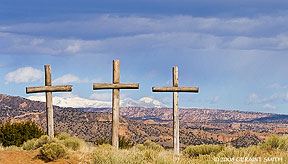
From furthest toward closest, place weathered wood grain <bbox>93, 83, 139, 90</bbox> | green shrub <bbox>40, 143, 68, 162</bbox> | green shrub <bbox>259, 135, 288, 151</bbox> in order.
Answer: weathered wood grain <bbox>93, 83, 139, 90</bbox> → green shrub <bbox>259, 135, 288, 151</bbox> → green shrub <bbox>40, 143, 68, 162</bbox>

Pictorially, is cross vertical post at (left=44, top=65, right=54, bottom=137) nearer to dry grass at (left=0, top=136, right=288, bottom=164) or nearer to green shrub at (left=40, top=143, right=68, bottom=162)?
dry grass at (left=0, top=136, right=288, bottom=164)

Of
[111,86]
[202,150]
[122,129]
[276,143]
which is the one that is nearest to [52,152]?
[111,86]

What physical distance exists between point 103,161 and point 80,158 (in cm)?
257

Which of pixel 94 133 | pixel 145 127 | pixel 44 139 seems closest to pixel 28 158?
pixel 44 139

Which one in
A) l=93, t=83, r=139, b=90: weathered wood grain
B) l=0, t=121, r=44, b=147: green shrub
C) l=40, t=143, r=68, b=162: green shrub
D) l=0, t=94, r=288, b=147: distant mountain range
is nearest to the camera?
l=40, t=143, r=68, b=162: green shrub

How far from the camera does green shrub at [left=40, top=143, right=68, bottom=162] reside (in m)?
14.3

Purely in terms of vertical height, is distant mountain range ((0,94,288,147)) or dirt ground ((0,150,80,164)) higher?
dirt ground ((0,150,80,164))

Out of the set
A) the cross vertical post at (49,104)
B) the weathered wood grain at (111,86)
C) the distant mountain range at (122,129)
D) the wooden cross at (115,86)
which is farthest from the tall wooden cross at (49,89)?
the distant mountain range at (122,129)

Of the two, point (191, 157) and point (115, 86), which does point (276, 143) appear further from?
point (115, 86)

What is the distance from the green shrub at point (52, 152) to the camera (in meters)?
14.3

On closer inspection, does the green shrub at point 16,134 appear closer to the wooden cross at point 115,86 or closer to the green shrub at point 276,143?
the wooden cross at point 115,86

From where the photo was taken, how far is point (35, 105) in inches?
4390

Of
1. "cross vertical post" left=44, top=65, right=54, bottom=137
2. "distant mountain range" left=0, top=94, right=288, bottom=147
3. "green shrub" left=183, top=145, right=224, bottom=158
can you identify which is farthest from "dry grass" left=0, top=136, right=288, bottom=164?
"distant mountain range" left=0, top=94, right=288, bottom=147

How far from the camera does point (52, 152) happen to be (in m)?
14.3
